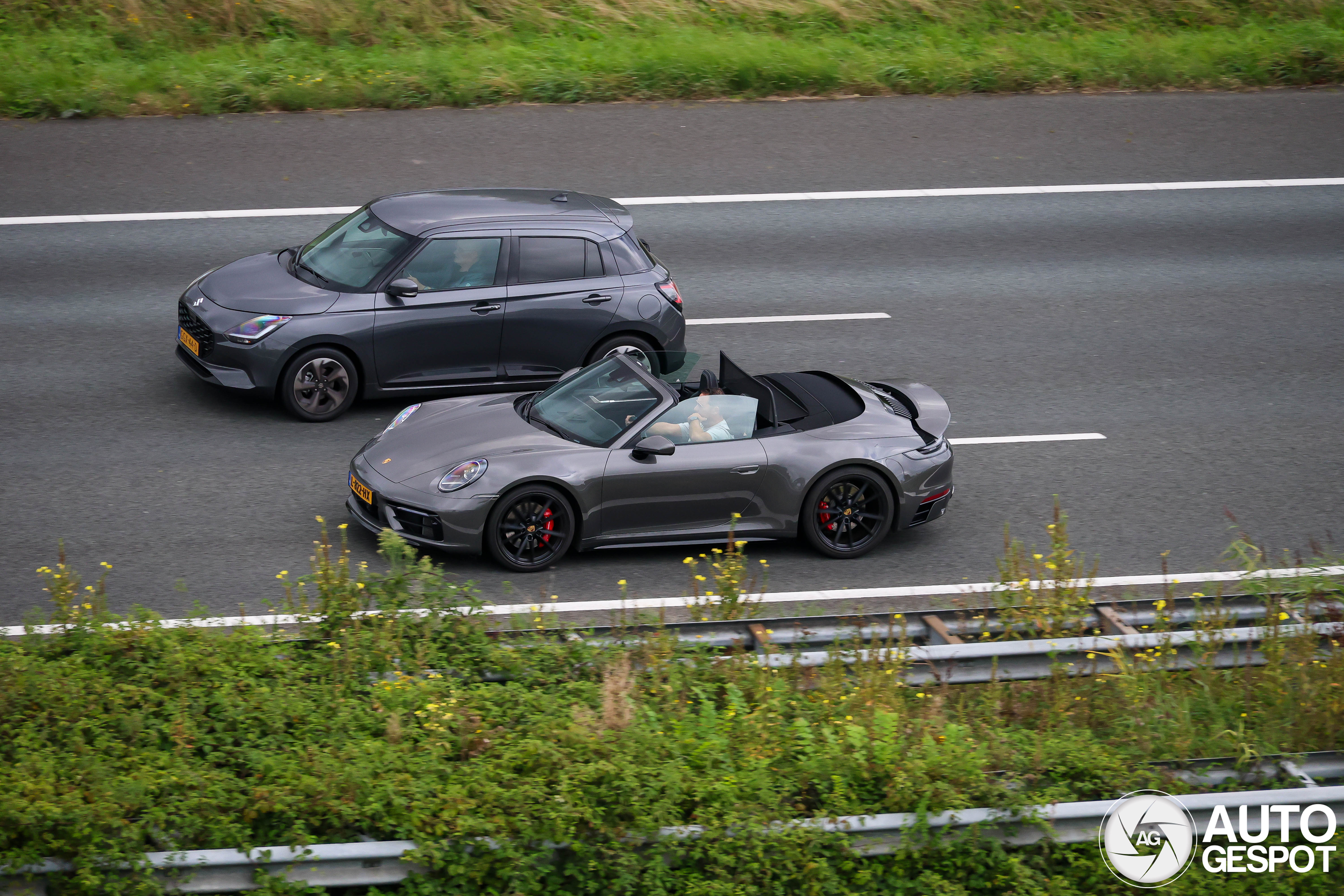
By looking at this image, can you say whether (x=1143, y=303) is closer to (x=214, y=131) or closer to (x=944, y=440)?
(x=944, y=440)

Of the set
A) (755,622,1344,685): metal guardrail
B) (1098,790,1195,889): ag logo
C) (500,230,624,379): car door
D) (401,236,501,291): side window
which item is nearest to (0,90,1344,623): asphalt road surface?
(401,236,501,291): side window

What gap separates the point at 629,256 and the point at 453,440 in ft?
10.8

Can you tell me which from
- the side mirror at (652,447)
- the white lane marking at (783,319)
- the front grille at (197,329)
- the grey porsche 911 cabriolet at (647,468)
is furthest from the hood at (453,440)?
the white lane marking at (783,319)

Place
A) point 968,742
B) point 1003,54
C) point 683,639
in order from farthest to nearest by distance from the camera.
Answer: point 1003,54
point 683,639
point 968,742

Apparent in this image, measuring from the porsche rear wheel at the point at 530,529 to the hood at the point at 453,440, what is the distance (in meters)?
0.35

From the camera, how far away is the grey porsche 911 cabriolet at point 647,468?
30.4ft

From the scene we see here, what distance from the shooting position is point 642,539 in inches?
377

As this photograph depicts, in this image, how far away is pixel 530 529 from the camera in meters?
9.35

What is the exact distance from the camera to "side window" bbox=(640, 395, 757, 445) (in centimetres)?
964

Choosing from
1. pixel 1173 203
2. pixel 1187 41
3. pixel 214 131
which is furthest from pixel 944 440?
pixel 1187 41

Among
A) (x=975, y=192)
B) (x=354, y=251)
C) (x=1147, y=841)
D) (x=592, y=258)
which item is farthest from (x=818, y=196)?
(x=1147, y=841)

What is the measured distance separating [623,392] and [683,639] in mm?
2814

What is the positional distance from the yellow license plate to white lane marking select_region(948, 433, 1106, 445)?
5.14m

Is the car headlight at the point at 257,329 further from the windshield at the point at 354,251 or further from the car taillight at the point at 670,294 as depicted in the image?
the car taillight at the point at 670,294
